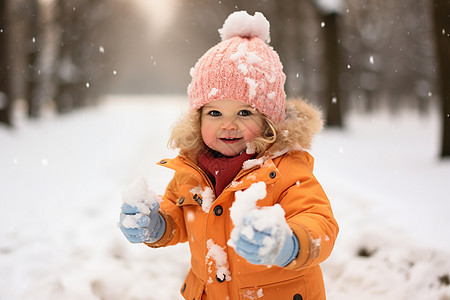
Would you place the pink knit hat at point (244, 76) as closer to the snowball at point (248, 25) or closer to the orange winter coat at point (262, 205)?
the snowball at point (248, 25)

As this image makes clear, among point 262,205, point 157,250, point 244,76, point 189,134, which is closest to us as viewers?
point 262,205

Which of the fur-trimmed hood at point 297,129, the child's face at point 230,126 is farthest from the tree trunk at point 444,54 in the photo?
the child's face at point 230,126

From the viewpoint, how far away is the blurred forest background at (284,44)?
1262 cm

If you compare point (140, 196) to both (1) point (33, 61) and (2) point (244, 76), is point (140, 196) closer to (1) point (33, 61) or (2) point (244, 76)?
(2) point (244, 76)

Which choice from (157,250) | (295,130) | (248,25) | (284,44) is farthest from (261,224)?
(284,44)

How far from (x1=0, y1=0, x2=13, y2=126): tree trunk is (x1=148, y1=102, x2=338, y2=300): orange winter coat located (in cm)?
1175

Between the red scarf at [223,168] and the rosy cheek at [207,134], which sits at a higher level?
the rosy cheek at [207,134]

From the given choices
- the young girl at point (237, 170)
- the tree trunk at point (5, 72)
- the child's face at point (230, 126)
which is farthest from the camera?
the tree trunk at point (5, 72)

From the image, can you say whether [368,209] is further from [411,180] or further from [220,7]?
[220,7]

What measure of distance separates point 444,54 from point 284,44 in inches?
436

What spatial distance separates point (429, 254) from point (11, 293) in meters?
2.90

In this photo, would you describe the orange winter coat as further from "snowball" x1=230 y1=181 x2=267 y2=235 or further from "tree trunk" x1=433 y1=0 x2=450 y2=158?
"tree trunk" x1=433 y1=0 x2=450 y2=158

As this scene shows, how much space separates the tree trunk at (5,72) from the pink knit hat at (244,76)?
11575 millimetres

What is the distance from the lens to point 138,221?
1.80 meters
